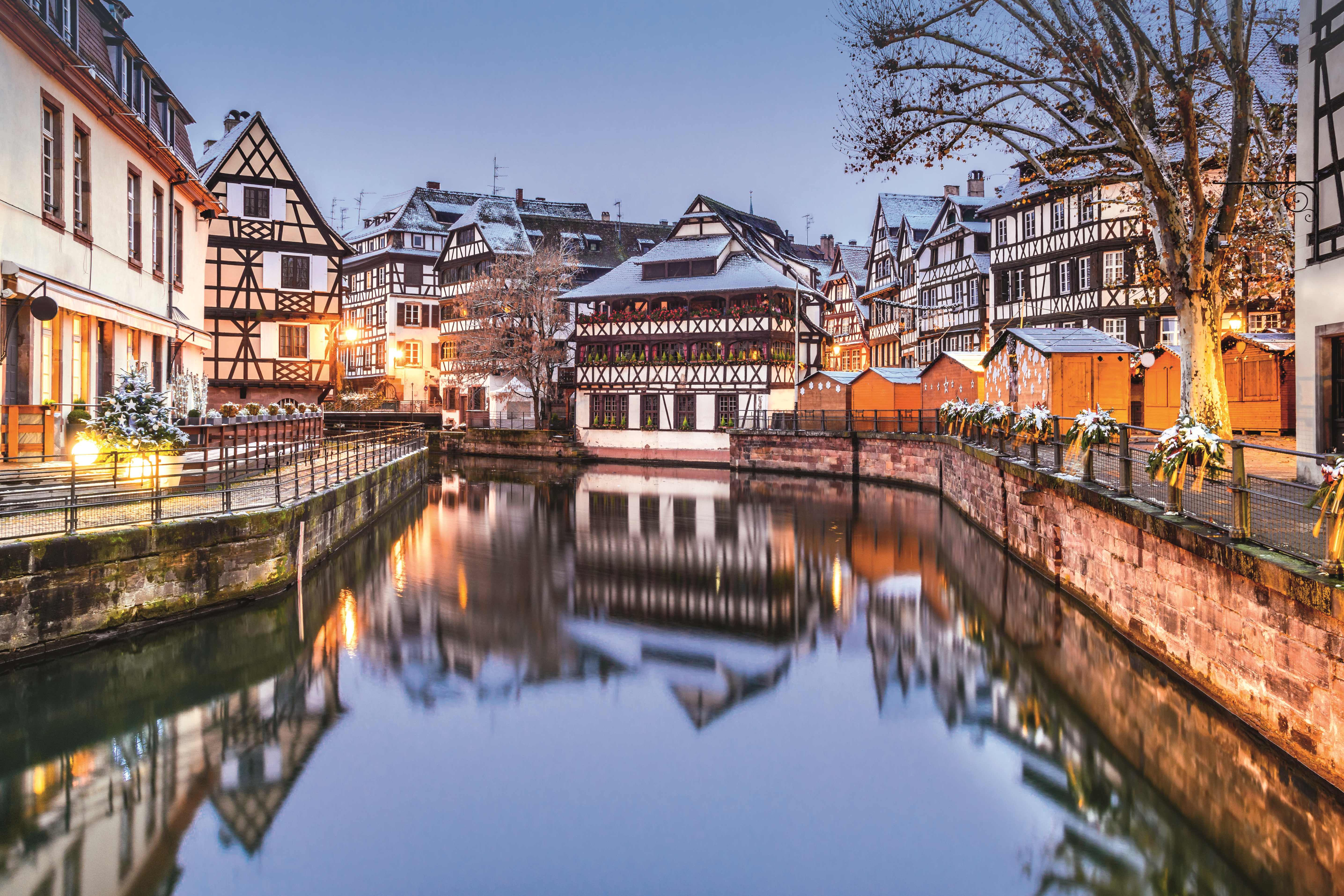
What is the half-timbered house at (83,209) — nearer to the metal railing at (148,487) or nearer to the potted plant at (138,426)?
the potted plant at (138,426)

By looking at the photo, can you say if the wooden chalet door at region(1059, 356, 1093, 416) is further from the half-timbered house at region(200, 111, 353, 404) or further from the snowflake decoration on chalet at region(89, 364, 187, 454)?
the half-timbered house at region(200, 111, 353, 404)

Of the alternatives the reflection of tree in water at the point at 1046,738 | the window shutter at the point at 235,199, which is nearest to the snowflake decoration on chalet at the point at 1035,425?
the reflection of tree in water at the point at 1046,738

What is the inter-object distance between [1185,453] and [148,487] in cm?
1152

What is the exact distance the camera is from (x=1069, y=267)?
125ft

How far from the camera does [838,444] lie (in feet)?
130

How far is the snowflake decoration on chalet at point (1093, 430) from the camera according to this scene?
13.2 m

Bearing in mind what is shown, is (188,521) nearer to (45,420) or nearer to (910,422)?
(45,420)

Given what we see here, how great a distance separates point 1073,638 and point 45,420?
1473 centimetres

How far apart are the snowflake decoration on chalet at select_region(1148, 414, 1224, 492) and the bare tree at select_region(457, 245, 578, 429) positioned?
41.6 meters

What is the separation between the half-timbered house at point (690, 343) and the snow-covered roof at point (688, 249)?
0.21 feet

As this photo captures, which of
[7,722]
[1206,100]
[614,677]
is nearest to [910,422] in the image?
[1206,100]

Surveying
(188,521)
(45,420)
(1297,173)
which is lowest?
(188,521)

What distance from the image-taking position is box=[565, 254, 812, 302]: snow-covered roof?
151ft

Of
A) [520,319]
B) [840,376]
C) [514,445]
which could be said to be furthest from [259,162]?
[840,376]
